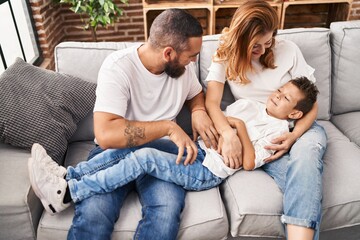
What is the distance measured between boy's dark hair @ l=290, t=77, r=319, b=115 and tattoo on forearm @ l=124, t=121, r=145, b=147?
0.73 metres

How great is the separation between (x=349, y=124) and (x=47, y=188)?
1.63m

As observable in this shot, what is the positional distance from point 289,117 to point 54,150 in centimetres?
110

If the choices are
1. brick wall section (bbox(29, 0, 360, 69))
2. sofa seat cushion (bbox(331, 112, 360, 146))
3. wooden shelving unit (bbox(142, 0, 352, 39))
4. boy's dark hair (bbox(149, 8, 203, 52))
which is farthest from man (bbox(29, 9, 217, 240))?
brick wall section (bbox(29, 0, 360, 69))

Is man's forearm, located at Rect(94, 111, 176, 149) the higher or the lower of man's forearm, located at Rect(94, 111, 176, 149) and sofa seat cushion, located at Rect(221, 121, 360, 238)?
the higher

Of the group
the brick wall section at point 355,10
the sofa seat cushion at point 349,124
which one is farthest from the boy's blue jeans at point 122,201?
the brick wall section at point 355,10

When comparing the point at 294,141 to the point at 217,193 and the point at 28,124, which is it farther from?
the point at 28,124

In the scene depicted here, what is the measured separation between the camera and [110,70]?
140 centimetres

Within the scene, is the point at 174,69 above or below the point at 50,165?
above

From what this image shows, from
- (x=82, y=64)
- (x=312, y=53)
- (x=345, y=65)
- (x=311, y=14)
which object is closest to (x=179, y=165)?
(x=82, y=64)

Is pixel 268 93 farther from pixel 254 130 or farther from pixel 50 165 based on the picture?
pixel 50 165

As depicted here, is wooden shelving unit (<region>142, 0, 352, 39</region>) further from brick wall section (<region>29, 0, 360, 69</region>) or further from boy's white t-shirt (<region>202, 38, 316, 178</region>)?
boy's white t-shirt (<region>202, 38, 316, 178</region>)

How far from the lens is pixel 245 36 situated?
152 centimetres

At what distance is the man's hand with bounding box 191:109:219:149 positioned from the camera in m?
1.55

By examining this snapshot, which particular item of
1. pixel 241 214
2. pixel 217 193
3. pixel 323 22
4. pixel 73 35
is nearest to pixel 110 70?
pixel 217 193
